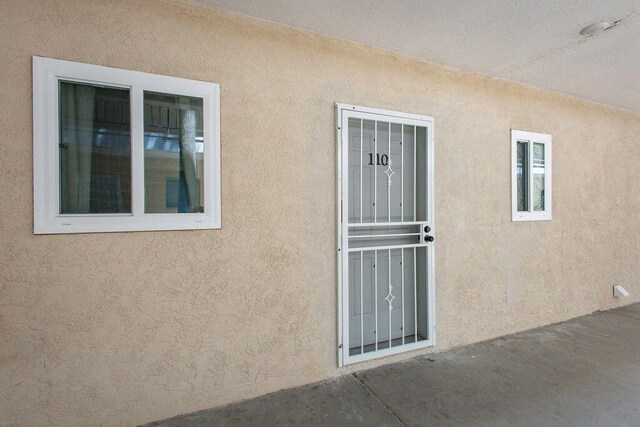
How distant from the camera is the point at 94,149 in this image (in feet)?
5.90

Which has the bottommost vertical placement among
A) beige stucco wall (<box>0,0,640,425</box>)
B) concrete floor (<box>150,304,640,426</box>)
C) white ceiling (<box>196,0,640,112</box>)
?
concrete floor (<box>150,304,640,426</box>)

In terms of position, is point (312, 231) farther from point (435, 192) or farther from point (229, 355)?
point (435, 192)

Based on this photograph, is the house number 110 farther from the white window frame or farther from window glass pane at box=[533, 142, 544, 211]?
window glass pane at box=[533, 142, 544, 211]

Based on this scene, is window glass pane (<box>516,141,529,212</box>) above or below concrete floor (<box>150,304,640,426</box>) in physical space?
above

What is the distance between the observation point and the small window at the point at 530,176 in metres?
3.19

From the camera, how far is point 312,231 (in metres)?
2.31

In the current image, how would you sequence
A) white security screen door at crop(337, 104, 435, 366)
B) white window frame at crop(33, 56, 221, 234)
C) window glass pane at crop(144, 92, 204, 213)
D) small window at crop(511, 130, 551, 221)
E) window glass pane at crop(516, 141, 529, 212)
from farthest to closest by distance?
window glass pane at crop(516, 141, 529, 212)
small window at crop(511, 130, 551, 221)
white security screen door at crop(337, 104, 435, 366)
window glass pane at crop(144, 92, 204, 213)
white window frame at crop(33, 56, 221, 234)

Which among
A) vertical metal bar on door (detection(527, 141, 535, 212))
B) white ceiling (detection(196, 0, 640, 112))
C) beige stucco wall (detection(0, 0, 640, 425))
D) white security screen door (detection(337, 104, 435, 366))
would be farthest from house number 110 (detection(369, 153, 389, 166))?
vertical metal bar on door (detection(527, 141, 535, 212))

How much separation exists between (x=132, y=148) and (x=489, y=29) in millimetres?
2681

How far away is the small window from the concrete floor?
4.62 ft

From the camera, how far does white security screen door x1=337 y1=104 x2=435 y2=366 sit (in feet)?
8.33

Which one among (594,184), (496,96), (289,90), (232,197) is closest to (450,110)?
(496,96)

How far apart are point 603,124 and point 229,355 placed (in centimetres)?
524

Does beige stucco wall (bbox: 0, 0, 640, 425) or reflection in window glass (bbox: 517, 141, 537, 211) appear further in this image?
reflection in window glass (bbox: 517, 141, 537, 211)
